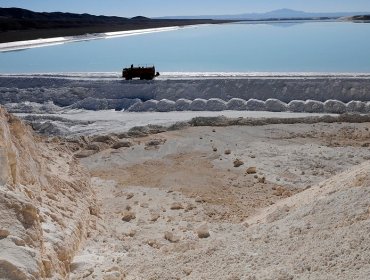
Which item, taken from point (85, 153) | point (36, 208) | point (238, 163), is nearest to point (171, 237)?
point (36, 208)

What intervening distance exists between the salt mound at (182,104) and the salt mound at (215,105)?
1.83ft

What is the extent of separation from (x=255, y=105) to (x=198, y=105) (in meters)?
1.54

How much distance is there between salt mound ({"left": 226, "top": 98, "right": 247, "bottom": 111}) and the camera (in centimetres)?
1384

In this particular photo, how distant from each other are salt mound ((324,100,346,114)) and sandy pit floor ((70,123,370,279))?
1310 mm

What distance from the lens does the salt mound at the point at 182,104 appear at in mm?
14117

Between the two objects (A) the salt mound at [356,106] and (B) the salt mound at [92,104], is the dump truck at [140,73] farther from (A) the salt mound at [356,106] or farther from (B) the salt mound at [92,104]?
(A) the salt mound at [356,106]

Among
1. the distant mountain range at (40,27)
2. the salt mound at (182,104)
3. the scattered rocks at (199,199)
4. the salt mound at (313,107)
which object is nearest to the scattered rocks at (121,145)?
the scattered rocks at (199,199)

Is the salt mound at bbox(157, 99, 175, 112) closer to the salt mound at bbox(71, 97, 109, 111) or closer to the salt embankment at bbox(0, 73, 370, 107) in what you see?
the salt embankment at bbox(0, 73, 370, 107)

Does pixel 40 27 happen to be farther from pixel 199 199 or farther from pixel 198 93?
pixel 199 199

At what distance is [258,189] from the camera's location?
8219 millimetres

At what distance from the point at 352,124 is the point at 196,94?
481 centimetres

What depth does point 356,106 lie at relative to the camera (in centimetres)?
1336

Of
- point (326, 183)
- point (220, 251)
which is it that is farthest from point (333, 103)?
point (220, 251)

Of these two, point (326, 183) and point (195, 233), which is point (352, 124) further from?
point (195, 233)
